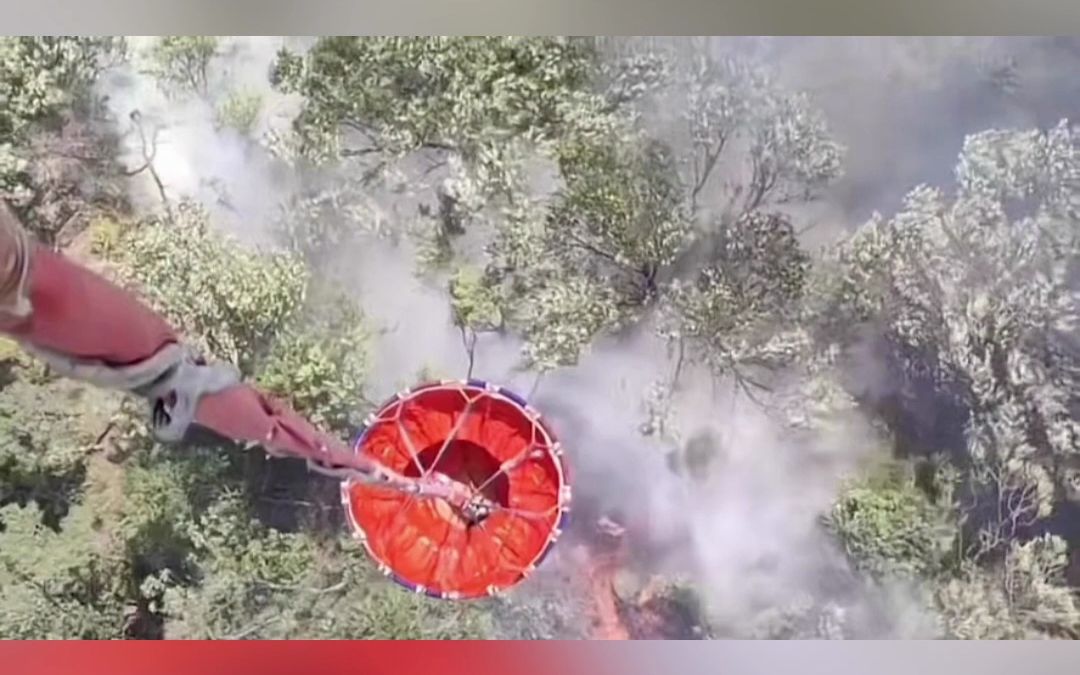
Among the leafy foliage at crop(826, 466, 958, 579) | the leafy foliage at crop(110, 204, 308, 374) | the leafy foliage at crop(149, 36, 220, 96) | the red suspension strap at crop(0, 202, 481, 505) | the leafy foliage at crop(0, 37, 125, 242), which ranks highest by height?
the leafy foliage at crop(149, 36, 220, 96)


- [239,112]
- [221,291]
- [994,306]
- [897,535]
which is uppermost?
[239,112]

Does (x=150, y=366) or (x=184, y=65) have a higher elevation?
(x=184, y=65)

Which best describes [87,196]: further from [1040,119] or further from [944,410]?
[1040,119]

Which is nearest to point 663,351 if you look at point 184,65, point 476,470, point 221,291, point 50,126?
point 476,470

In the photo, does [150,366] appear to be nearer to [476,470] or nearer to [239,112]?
[239,112]

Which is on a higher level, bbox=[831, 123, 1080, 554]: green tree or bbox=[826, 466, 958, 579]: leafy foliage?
bbox=[831, 123, 1080, 554]: green tree

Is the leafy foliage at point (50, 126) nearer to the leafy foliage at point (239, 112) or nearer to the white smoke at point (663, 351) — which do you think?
the white smoke at point (663, 351)

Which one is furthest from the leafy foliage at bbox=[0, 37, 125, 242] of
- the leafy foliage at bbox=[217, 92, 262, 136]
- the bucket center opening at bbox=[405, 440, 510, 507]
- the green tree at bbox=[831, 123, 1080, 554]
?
the green tree at bbox=[831, 123, 1080, 554]

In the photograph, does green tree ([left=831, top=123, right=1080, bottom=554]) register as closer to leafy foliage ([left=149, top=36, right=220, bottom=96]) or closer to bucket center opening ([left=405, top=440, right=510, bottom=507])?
bucket center opening ([left=405, top=440, right=510, bottom=507])

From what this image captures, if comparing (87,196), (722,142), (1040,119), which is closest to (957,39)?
(1040,119)
